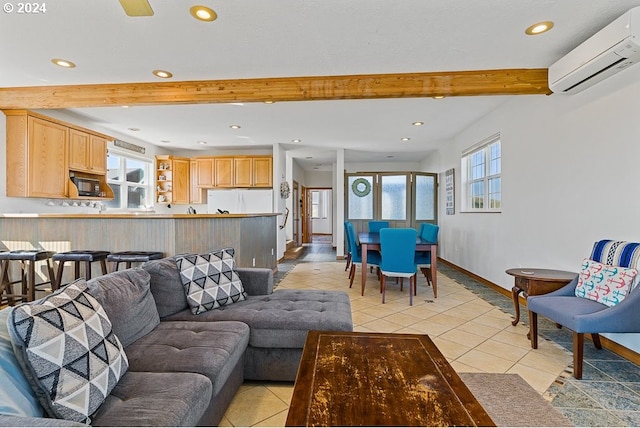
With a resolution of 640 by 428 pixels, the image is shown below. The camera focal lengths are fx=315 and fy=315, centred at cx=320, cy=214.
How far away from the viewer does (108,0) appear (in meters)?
2.07

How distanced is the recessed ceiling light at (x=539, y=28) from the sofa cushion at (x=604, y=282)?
1826 mm

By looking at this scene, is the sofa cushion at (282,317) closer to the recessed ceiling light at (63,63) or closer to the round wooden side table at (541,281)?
the round wooden side table at (541,281)

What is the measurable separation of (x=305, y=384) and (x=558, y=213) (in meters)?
3.26

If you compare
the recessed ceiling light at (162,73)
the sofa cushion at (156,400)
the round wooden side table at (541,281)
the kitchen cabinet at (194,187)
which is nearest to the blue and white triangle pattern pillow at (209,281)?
the sofa cushion at (156,400)

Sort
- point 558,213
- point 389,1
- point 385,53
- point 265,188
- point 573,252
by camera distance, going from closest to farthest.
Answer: point 389,1
point 385,53
point 573,252
point 558,213
point 265,188

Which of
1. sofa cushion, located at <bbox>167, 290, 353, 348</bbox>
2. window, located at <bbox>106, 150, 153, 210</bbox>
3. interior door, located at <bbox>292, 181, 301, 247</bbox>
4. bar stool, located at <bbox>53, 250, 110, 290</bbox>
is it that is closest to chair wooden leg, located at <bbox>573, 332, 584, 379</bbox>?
sofa cushion, located at <bbox>167, 290, 353, 348</bbox>

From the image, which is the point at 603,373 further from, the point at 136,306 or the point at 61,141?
the point at 61,141

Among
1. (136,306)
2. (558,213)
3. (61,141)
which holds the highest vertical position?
(61,141)

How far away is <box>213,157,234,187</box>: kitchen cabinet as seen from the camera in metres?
6.84

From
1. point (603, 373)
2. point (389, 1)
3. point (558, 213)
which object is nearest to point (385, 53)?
point (389, 1)

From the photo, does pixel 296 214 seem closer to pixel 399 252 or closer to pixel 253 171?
pixel 253 171

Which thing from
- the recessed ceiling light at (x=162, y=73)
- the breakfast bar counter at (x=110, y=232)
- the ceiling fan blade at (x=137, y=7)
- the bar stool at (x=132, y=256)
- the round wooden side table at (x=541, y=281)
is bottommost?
the round wooden side table at (x=541, y=281)

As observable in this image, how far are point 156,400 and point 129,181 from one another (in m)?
6.11

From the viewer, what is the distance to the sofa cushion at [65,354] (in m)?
1.01
